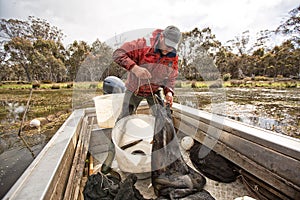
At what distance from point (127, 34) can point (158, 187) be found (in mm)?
1632

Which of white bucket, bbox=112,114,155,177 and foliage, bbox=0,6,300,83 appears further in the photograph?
foliage, bbox=0,6,300,83

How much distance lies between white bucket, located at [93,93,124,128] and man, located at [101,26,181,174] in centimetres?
27

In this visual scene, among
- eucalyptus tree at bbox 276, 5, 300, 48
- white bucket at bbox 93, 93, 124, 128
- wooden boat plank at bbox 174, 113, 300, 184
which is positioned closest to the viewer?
wooden boat plank at bbox 174, 113, 300, 184

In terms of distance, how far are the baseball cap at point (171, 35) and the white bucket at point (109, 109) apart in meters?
0.90

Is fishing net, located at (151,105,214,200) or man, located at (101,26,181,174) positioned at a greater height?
man, located at (101,26,181,174)

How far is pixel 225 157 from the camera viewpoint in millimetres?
1375

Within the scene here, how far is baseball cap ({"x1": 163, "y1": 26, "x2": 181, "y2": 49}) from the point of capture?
1308 millimetres

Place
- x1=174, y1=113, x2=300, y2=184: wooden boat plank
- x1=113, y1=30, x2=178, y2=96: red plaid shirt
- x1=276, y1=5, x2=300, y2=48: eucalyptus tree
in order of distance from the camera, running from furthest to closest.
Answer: x1=276, y1=5, x2=300, y2=48: eucalyptus tree, x1=113, y1=30, x2=178, y2=96: red plaid shirt, x1=174, y1=113, x2=300, y2=184: wooden boat plank

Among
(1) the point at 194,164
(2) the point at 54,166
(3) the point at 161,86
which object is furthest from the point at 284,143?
(2) the point at 54,166

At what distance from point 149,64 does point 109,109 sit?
2.62ft

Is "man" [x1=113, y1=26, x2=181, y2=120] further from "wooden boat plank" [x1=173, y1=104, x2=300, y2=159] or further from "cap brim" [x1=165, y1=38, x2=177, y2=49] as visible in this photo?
"wooden boat plank" [x1=173, y1=104, x2=300, y2=159]

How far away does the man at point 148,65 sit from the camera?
136cm

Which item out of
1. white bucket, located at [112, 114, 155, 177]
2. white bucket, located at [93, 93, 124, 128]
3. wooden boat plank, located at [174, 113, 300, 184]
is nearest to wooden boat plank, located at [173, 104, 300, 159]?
wooden boat plank, located at [174, 113, 300, 184]

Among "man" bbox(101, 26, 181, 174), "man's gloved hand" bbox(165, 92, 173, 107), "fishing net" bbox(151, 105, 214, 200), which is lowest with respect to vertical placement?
"fishing net" bbox(151, 105, 214, 200)
